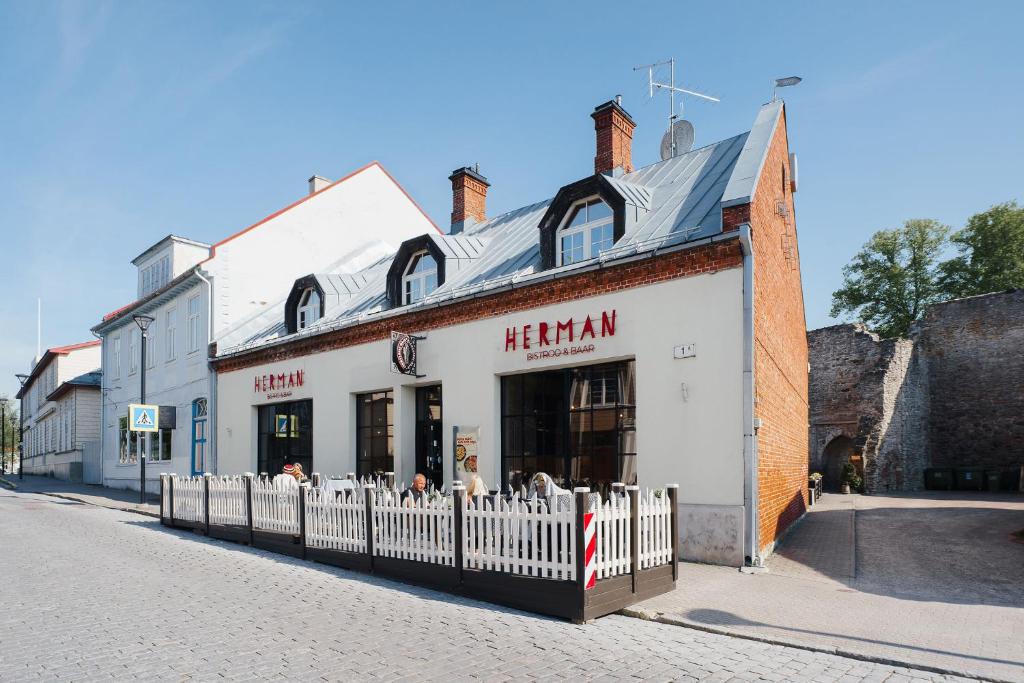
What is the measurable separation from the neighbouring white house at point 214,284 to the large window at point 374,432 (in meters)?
4.64

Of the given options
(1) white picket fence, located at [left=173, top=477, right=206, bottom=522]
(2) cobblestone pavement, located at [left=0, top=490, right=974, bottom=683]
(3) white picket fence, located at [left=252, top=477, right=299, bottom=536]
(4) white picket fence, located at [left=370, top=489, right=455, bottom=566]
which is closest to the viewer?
(2) cobblestone pavement, located at [left=0, top=490, right=974, bottom=683]

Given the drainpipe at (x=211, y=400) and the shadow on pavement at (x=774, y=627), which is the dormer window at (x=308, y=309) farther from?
the shadow on pavement at (x=774, y=627)

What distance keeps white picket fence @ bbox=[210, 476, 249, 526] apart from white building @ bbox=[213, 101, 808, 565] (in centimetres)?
378

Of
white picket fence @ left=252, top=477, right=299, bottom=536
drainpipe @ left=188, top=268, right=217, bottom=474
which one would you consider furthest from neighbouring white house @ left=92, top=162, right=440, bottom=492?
white picket fence @ left=252, top=477, right=299, bottom=536

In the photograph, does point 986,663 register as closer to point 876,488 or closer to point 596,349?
point 596,349

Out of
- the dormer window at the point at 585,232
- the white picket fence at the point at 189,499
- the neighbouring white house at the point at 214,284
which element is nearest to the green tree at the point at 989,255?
the neighbouring white house at the point at 214,284

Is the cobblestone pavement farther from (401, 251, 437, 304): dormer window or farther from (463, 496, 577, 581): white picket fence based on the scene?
(401, 251, 437, 304): dormer window

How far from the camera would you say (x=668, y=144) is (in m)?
18.5

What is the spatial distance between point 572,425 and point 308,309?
36.4 ft

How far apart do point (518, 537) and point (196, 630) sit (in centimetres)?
333

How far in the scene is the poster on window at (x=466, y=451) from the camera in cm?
1396

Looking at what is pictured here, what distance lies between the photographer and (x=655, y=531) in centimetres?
837

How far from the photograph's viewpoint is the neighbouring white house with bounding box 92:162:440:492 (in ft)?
74.6

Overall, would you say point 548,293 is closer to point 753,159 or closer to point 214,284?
Answer: point 753,159
